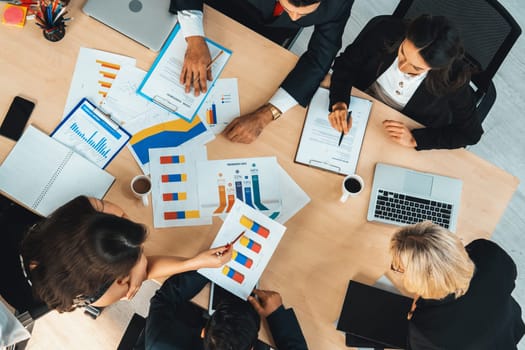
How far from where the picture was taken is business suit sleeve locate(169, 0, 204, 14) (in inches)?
64.2

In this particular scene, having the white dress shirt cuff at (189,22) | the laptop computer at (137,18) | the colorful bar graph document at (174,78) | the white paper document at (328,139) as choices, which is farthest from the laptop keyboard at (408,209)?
the laptop computer at (137,18)

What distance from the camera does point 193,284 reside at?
1489 millimetres

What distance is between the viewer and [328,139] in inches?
65.4

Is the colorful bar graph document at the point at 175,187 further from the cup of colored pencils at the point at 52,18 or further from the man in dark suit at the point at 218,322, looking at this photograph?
the cup of colored pencils at the point at 52,18

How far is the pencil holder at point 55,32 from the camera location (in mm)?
1611

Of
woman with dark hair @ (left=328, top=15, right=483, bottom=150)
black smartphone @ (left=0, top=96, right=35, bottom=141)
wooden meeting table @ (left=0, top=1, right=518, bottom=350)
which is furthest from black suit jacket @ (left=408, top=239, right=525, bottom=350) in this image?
black smartphone @ (left=0, top=96, right=35, bottom=141)

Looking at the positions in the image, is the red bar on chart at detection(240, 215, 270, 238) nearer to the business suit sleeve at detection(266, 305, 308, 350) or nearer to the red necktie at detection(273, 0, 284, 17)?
the business suit sleeve at detection(266, 305, 308, 350)

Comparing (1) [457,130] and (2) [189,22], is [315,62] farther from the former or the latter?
(1) [457,130]

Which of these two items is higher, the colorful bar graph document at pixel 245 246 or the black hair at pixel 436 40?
the black hair at pixel 436 40

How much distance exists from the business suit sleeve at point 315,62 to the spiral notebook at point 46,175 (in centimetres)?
73

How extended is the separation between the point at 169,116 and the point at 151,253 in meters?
0.49

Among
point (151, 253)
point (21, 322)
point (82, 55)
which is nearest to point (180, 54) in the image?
point (82, 55)

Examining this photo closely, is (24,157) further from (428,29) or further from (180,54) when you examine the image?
(428,29)

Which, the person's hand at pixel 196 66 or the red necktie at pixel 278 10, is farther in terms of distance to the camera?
the red necktie at pixel 278 10
